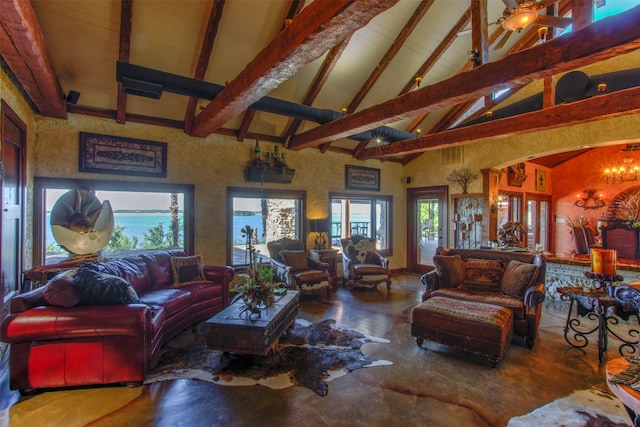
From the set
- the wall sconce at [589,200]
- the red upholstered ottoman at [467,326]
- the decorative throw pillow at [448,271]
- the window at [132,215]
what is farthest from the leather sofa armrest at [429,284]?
the wall sconce at [589,200]

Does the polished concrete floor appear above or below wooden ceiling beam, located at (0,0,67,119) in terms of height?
below

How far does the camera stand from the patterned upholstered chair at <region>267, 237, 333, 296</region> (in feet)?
17.4

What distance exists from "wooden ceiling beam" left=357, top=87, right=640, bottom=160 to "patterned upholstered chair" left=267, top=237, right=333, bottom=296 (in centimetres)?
281

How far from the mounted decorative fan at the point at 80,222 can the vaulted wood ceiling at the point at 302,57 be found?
1233mm

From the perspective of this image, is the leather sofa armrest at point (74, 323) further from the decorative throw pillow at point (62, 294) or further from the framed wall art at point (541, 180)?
the framed wall art at point (541, 180)

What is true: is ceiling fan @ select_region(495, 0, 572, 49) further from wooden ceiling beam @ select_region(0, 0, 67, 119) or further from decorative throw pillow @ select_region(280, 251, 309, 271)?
decorative throw pillow @ select_region(280, 251, 309, 271)

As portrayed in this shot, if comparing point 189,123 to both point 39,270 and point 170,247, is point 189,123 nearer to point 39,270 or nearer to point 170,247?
point 170,247

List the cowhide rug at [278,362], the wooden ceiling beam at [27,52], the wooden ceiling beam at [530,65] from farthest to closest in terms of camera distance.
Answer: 1. the cowhide rug at [278,362]
2. the wooden ceiling beam at [530,65]
3. the wooden ceiling beam at [27,52]

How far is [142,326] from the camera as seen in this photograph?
106 inches

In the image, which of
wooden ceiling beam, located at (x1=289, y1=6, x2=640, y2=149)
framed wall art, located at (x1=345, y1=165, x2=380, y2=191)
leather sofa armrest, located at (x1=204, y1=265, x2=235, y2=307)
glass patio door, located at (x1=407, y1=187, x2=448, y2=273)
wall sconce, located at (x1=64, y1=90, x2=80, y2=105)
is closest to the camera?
wooden ceiling beam, located at (x1=289, y1=6, x2=640, y2=149)

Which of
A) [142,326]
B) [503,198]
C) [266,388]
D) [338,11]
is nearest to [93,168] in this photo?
[142,326]

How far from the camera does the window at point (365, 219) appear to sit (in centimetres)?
769

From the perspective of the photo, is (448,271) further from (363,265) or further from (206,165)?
(206,165)

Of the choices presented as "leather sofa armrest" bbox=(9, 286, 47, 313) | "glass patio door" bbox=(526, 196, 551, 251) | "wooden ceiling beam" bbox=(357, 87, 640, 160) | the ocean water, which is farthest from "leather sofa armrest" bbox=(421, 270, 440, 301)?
"glass patio door" bbox=(526, 196, 551, 251)
